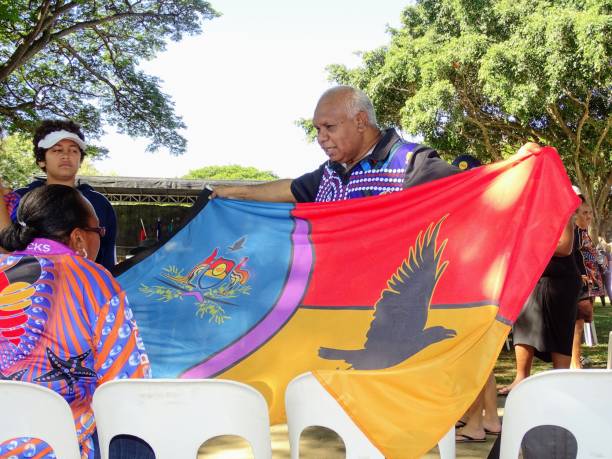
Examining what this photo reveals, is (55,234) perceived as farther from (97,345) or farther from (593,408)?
(593,408)

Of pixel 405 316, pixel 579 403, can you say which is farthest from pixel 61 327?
pixel 405 316

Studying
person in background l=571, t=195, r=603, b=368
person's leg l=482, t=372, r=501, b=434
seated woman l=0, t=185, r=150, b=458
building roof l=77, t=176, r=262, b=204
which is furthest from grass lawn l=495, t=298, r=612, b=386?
building roof l=77, t=176, r=262, b=204

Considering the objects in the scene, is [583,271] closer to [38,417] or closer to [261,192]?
[261,192]

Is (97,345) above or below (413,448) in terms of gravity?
above

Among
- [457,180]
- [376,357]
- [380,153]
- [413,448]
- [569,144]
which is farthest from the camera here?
[569,144]

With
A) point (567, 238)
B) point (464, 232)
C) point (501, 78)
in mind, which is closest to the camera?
Answer: point (464, 232)

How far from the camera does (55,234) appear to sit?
202cm

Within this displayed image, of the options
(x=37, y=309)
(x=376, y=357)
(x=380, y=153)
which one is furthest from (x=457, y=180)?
(x=37, y=309)

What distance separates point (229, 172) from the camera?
64.7 m

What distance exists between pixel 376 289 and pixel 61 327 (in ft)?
5.59

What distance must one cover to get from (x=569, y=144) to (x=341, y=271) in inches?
564

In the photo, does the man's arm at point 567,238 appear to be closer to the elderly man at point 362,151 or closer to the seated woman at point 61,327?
the elderly man at point 362,151

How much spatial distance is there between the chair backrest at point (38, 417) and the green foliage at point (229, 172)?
61546mm

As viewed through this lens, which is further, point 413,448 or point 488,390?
point 488,390
